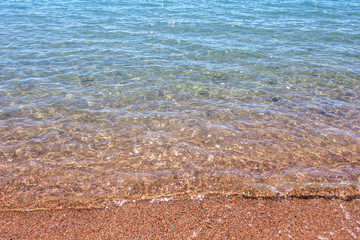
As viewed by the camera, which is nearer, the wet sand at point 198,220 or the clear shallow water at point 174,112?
the wet sand at point 198,220

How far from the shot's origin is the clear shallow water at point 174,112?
199 inches

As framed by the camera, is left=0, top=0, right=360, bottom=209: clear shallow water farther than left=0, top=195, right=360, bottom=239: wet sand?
Yes

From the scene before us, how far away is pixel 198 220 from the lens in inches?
164

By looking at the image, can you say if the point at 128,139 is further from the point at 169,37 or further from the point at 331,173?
the point at 169,37

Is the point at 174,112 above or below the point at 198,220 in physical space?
below

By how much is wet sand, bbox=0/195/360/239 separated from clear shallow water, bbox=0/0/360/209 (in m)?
0.26

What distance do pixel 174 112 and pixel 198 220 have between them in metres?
4.03

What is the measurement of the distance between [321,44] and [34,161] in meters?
14.7

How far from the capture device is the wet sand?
392 cm

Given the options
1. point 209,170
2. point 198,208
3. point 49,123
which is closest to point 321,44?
point 209,170

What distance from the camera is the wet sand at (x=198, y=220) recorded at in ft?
12.9

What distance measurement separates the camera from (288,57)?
11703 mm

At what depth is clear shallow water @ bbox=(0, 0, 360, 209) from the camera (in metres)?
5.06

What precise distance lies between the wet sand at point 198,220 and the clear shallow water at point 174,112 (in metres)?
0.26
